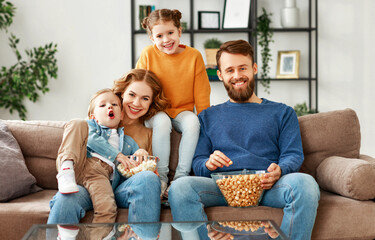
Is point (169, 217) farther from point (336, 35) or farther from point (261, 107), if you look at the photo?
point (336, 35)

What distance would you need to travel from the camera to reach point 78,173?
1.96 meters

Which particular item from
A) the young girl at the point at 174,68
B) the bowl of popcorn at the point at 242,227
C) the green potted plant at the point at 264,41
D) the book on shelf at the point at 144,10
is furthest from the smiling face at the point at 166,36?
the green potted plant at the point at 264,41

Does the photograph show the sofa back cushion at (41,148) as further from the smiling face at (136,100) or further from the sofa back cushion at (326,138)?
the sofa back cushion at (326,138)

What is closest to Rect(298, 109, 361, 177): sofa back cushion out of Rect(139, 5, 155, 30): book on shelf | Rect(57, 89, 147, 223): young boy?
Rect(57, 89, 147, 223): young boy

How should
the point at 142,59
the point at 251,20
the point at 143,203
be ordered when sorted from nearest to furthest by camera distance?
the point at 143,203, the point at 142,59, the point at 251,20

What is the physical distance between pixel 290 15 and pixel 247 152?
111 inches

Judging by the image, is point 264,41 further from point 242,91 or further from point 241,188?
point 241,188

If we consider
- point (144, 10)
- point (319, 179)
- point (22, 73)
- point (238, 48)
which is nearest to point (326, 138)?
point (319, 179)

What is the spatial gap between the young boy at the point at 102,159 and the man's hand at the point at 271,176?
22.9 inches

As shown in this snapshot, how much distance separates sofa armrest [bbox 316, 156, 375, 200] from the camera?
6.32 ft

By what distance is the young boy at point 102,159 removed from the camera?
71.7 inches

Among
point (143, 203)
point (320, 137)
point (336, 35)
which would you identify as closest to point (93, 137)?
point (143, 203)

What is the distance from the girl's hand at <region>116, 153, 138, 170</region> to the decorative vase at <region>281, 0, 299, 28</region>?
3024 mm

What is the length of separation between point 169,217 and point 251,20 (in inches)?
121
